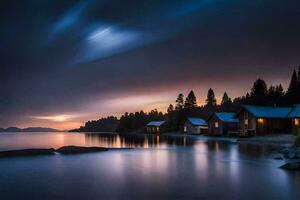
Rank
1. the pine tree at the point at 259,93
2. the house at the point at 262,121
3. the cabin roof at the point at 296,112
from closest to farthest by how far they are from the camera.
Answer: the cabin roof at the point at 296,112, the house at the point at 262,121, the pine tree at the point at 259,93

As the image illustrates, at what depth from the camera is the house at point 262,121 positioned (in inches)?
3063

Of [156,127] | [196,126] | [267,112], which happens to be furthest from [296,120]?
[156,127]

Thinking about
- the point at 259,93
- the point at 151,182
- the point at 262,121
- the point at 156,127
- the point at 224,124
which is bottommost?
the point at 151,182

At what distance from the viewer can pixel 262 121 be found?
7812 cm

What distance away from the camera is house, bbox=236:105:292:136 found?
7781cm

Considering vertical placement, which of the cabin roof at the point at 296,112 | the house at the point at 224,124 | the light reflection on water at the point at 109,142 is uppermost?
the cabin roof at the point at 296,112

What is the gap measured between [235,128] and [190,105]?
55594mm

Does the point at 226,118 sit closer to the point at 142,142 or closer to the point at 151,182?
the point at 142,142

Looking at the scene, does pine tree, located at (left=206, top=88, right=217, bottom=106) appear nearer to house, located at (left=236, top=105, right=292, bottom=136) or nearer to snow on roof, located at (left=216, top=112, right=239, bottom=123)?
snow on roof, located at (left=216, top=112, right=239, bottom=123)

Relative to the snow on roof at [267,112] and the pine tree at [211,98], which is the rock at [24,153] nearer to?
the snow on roof at [267,112]

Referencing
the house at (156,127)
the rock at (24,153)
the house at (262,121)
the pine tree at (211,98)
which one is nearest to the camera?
the rock at (24,153)

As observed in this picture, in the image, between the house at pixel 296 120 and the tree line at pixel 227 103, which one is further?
the tree line at pixel 227 103

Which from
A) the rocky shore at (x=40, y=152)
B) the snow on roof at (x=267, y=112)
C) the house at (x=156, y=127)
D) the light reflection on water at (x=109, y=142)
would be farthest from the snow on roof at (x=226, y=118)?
the rocky shore at (x=40, y=152)

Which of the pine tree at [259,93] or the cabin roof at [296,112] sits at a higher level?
the pine tree at [259,93]
